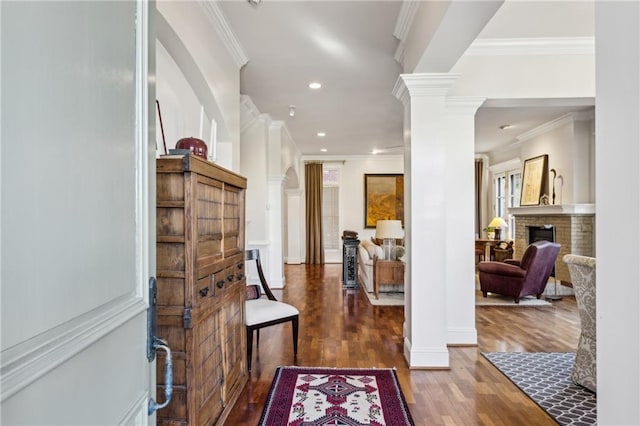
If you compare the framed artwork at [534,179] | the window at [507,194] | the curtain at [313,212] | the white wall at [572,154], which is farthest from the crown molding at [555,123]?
Answer: the curtain at [313,212]

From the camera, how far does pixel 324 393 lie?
8.25 feet

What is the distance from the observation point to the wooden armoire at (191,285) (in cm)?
171

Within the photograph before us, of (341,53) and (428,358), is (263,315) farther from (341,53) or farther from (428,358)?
(341,53)

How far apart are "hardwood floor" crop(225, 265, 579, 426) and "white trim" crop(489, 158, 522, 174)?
3465mm

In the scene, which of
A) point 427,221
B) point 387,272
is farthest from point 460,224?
point 387,272

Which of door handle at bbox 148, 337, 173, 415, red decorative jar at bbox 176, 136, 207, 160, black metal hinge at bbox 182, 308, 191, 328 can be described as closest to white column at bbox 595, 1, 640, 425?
door handle at bbox 148, 337, 173, 415

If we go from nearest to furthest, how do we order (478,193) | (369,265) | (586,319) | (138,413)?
(138,413) < (586,319) < (369,265) < (478,193)

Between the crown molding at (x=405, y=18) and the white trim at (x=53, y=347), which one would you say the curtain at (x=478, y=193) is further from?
the white trim at (x=53, y=347)

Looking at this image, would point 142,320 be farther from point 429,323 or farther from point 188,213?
point 429,323

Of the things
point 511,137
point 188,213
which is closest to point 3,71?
point 188,213

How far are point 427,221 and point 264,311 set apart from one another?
1.54 meters

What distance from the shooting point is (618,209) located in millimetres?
652

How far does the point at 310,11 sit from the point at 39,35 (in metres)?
2.84

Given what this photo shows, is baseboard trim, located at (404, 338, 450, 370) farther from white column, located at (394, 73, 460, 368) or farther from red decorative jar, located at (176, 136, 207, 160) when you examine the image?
red decorative jar, located at (176, 136, 207, 160)
